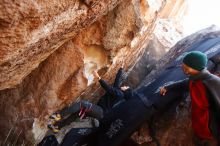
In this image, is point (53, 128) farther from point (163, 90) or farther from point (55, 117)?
point (163, 90)

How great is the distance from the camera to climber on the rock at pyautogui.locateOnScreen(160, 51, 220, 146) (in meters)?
5.20

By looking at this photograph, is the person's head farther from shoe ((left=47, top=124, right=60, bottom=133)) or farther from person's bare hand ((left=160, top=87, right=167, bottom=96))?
shoe ((left=47, top=124, right=60, bottom=133))

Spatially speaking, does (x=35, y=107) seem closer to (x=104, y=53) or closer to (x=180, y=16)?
(x=104, y=53)

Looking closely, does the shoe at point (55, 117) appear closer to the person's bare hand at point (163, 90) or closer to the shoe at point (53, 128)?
the shoe at point (53, 128)

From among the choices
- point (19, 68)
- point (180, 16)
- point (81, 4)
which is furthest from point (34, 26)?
point (180, 16)

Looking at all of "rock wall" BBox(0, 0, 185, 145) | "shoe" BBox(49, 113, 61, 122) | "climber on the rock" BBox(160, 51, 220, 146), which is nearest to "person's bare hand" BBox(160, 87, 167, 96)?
"climber on the rock" BBox(160, 51, 220, 146)

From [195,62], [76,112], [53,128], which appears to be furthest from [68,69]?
[195,62]

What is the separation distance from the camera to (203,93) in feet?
17.5

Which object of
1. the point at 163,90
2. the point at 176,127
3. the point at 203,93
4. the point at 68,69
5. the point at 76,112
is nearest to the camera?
the point at 203,93

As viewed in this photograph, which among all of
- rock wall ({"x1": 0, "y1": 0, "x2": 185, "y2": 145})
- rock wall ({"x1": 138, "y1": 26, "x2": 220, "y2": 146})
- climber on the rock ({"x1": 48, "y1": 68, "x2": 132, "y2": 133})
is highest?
rock wall ({"x1": 0, "y1": 0, "x2": 185, "y2": 145})

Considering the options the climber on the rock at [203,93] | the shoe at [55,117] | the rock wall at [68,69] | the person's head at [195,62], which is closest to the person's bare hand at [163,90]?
the climber on the rock at [203,93]

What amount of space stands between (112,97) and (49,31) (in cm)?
337

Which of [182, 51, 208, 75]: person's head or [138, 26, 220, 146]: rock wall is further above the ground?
[182, 51, 208, 75]: person's head

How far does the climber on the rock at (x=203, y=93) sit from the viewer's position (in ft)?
17.0
